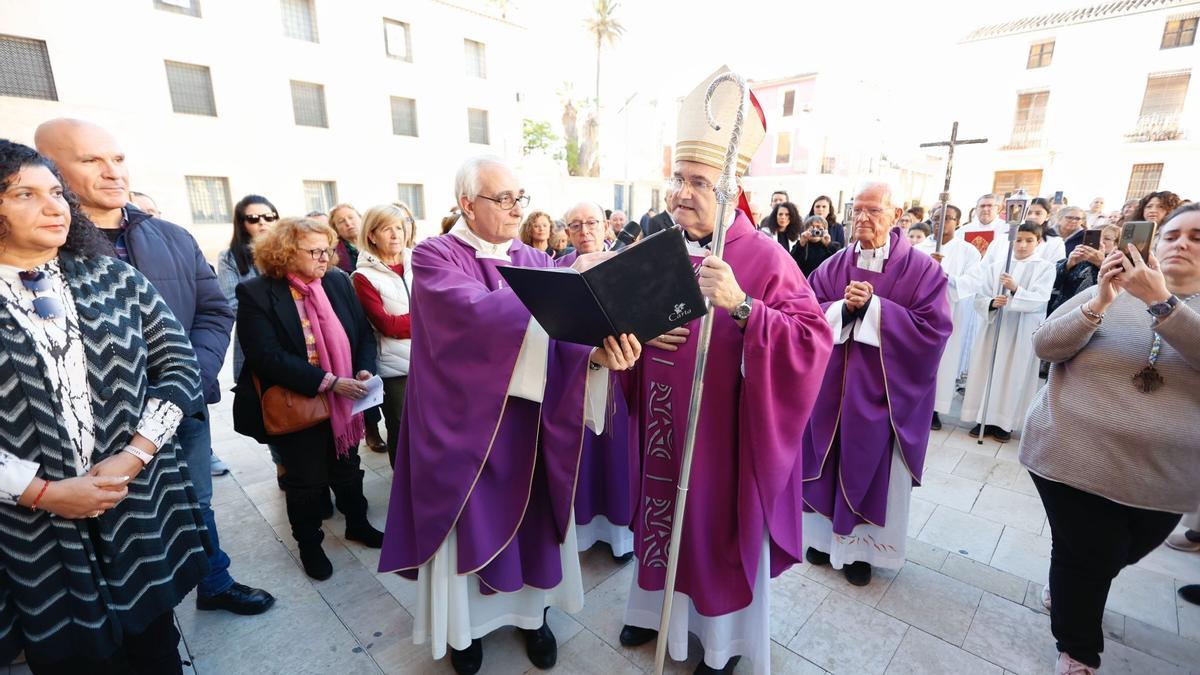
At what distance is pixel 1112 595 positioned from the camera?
2.94 meters

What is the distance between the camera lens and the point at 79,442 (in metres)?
1.63

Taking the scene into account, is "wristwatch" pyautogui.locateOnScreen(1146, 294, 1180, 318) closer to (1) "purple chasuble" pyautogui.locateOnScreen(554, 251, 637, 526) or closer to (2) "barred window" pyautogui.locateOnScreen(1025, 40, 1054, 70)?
(1) "purple chasuble" pyautogui.locateOnScreen(554, 251, 637, 526)

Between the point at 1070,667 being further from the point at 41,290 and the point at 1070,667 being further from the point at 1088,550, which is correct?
the point at 41,290

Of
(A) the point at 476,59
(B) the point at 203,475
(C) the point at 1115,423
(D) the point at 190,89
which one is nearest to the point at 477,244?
(B) the point at 203,475

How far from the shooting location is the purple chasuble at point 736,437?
1.98 meters

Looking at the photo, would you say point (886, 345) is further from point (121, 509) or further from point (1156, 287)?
point (121, 509)

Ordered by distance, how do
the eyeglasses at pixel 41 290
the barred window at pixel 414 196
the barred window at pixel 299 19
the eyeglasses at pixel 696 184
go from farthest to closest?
the barred window at pixel 414 196, the barred window at pixel 299 19, the eyeglasses at pixel 696 184, the eyeglasses at pixel 41 290

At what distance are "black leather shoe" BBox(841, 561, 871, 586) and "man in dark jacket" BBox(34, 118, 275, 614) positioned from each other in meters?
3.17

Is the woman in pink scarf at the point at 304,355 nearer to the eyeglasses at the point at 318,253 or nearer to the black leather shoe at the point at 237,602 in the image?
the eyeglasses at the point at 318,253

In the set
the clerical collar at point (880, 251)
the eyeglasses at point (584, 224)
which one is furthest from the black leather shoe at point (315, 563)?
the clerical collar at point (880, 251)

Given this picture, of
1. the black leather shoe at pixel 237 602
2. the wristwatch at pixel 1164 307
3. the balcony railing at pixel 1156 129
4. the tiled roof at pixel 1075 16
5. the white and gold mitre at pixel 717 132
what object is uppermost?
the tiled roof at pixel 1075 16

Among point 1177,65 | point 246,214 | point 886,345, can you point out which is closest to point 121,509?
point 246,214

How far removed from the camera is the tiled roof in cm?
1720

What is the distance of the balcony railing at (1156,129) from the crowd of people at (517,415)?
21.4 m
